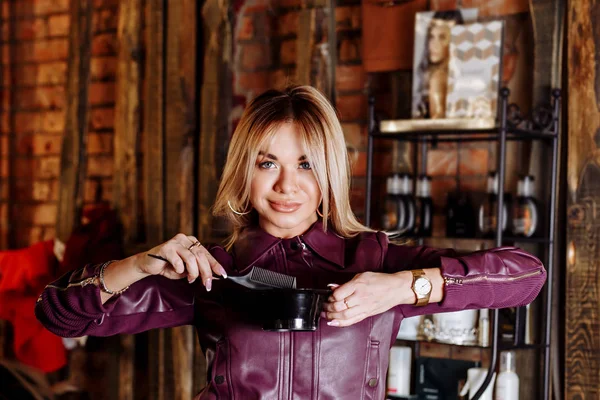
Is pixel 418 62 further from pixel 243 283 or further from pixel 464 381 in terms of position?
pixel 243 283

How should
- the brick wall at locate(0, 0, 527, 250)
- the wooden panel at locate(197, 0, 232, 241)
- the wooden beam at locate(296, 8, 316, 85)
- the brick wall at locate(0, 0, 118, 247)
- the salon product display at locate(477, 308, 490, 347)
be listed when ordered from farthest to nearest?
the brick wall at locate(0, 0, 118, 247) → the wooden panel at locate(197, 0, 232, 241) → the wooden beam at locate(296, 8, 316, 85) → the brick wall at locate(0, 0, 527, 250) → the salon product display at locate(477, 308, 490, 347)

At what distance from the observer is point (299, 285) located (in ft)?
5.88

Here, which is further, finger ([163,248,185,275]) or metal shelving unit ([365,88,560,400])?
metal shelving unit ([365,88,560,400])

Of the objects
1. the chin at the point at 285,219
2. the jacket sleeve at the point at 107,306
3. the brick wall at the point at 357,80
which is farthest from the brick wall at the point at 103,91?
the jacket sleeve at the point at 107,306

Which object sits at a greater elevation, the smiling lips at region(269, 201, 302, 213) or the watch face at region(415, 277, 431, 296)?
the smiling lips at region(269, 201, 302, 213)

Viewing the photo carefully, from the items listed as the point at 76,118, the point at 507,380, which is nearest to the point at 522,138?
the point at 507,380

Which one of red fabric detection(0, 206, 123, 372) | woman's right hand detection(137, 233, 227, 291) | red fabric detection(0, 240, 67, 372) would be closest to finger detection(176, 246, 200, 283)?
woman's right hand detection(137, 233, 227, 291)

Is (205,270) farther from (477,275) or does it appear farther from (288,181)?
(477,275)

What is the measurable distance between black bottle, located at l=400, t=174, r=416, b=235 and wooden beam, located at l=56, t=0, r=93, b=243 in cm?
155

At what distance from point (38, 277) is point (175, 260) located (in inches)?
77.1

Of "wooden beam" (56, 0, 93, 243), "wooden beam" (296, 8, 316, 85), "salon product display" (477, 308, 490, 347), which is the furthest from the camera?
"wooden beam" (56, 0, 93, 243)

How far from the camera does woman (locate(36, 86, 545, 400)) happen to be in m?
1.67

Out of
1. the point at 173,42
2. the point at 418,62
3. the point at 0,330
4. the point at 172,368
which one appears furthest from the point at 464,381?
the point at 0,330

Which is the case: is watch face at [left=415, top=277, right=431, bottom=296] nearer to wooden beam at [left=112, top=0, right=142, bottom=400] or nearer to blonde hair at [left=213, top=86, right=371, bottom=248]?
blonde hair at [left=213, top=86, right=371, bottom=248]
